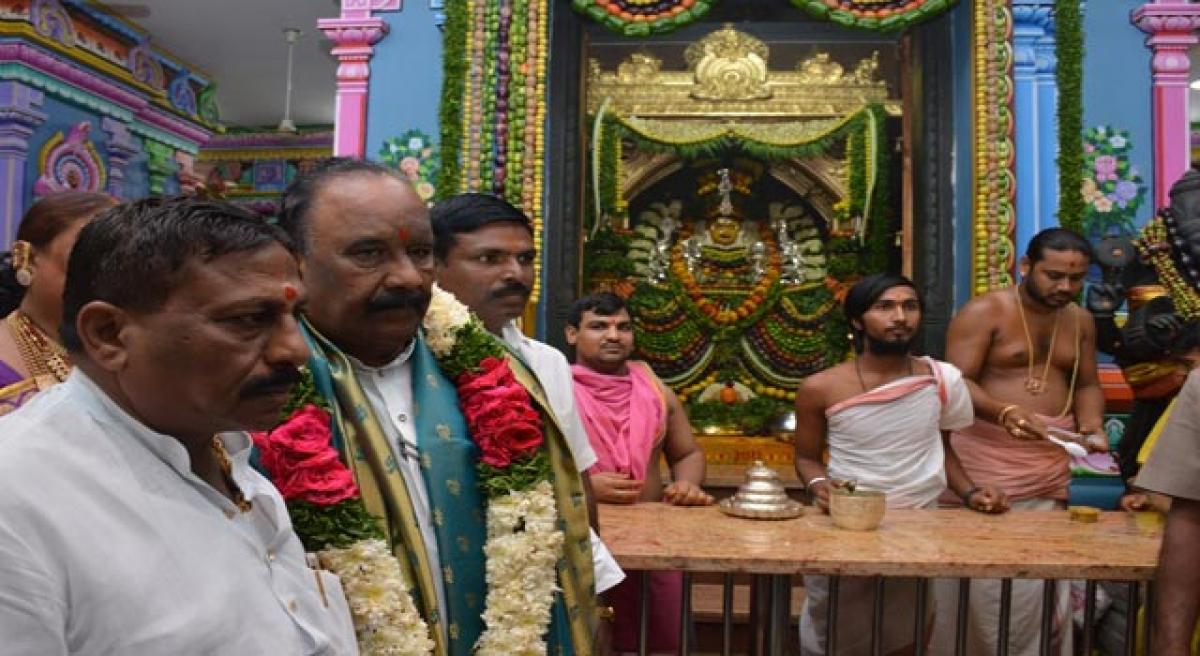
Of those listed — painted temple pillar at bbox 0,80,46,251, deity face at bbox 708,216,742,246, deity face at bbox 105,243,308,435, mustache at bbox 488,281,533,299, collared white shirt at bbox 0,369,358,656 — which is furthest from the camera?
deity face at bbox 708,216,742,246

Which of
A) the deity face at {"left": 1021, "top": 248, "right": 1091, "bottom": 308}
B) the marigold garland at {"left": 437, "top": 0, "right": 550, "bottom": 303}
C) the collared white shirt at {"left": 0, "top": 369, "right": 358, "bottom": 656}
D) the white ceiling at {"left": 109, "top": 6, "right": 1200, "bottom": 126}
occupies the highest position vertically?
the white ceiling at {"left": 109, "top": 6, "right": 1200, "bottom": 126}

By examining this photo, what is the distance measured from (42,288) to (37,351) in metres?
0.13

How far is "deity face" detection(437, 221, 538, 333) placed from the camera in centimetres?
237

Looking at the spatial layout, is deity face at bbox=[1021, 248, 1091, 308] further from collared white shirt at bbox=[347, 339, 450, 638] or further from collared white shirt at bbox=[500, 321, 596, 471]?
collared white shirt at bbox=[347, 339, 450, 638]

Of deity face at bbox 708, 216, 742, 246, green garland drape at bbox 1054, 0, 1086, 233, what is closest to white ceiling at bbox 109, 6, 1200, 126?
deity face at bbox 708, 216, 742, 246

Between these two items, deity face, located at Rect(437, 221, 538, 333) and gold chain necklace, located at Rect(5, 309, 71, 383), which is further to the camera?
deity face, located at Rect(437, 221, 538, 333)

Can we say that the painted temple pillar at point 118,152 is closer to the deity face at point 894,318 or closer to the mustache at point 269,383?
the deity face at point 894,318

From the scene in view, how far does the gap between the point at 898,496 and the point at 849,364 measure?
0.51 metres

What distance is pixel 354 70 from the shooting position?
579cm

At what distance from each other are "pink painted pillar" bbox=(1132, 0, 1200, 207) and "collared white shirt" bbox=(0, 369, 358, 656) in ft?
18.7

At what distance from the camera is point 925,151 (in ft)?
19.3

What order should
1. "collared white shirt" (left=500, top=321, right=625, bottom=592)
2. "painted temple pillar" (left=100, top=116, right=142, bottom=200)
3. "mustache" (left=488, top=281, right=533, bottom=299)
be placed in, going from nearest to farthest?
1. "collared white shirt" (left=500, top=321, right=625, bottom=592)
2. "mustache" (left=488, top=281, right=533, bottom=299)
3. "painted temple pillar" (left=100, top=116, right=142, bottom=200)

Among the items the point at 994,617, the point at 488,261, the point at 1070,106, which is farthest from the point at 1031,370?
the point at 488,261

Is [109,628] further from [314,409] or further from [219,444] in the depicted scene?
[314,409]
